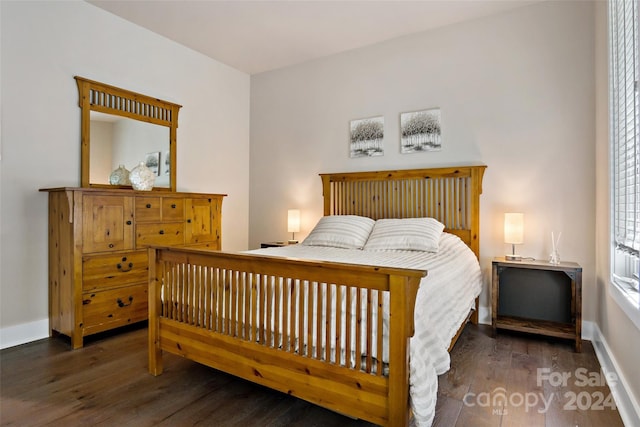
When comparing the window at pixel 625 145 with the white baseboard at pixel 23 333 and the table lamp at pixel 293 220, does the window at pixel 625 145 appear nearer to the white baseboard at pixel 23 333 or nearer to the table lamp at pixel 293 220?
the table lamp at pixel 293 220

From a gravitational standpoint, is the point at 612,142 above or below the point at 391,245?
above

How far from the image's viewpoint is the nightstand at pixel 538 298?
106 inches

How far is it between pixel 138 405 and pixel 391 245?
6.94 feet

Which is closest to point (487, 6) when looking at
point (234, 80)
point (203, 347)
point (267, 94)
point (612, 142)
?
point (612, 142)

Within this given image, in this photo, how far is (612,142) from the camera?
2275 mm

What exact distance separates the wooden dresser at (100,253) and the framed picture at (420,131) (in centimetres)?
237

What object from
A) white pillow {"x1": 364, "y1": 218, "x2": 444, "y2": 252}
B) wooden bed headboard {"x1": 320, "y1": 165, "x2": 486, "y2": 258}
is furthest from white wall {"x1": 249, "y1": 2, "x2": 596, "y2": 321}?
white pillow {"x1": 364, "y1": 218, "x2": 444, "y2": 252}

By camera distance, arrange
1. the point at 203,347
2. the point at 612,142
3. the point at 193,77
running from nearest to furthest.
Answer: the point at 203,347 → the point at 612,142 → the point at 193,77

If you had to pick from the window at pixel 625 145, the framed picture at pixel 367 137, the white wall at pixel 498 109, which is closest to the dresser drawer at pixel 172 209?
the white wall at pixel 498 109

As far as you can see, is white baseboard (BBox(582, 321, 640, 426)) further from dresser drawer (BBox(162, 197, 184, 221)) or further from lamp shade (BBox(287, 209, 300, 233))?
dresser drawer (BBox(162, 197, 184, 221))

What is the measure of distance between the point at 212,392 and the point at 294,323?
74 cm

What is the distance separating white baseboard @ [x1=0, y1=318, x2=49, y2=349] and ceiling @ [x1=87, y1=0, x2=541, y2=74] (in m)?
2.76

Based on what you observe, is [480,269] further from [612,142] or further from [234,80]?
[234,80]

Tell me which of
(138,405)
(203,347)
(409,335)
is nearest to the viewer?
(409,335)
